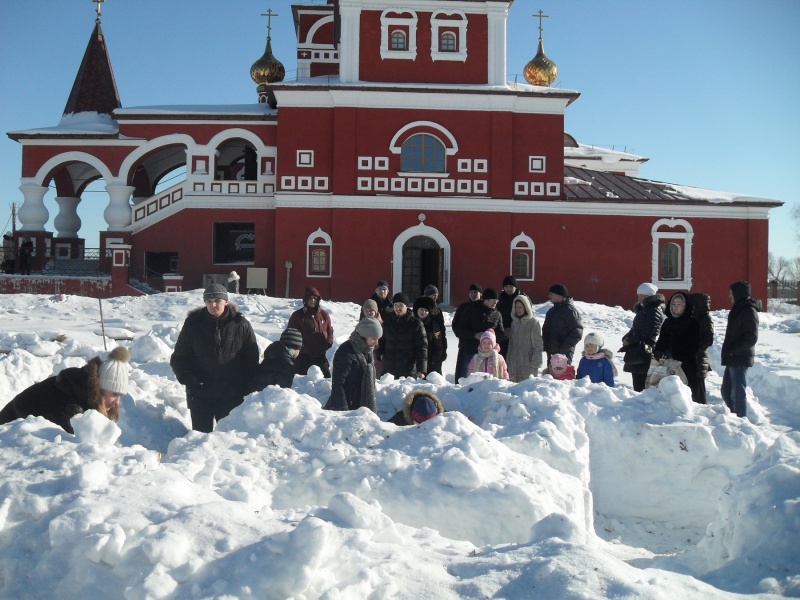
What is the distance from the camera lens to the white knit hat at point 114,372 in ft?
17.7

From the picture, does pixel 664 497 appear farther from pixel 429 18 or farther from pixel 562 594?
pixel 429 18

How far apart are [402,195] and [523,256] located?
3.76m

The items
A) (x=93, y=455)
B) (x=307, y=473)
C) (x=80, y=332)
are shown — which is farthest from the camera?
(x=80, y=332)

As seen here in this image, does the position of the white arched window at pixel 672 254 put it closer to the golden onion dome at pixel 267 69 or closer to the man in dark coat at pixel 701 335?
the golden onion dome at pixel 267 69

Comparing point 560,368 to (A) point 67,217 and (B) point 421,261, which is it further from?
(A) point 67,217

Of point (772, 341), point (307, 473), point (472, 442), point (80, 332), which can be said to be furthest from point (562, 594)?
point (772, 341)

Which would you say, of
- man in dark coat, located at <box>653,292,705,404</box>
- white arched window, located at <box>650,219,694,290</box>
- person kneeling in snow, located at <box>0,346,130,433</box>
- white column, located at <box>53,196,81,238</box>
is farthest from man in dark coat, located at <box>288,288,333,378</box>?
white column, located at <box>53,196,81,238</box>

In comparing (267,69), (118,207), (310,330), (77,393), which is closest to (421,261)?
(118,207)

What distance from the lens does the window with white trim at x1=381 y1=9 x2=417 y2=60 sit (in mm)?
22734

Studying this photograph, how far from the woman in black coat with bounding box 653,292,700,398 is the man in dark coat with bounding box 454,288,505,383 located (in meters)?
1.80

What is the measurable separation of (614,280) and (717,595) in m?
20.2

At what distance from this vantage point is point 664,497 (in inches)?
271

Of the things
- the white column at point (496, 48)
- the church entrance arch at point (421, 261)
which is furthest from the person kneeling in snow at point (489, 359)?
the white column at point (496, 48)

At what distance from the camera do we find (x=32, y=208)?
24297mm
